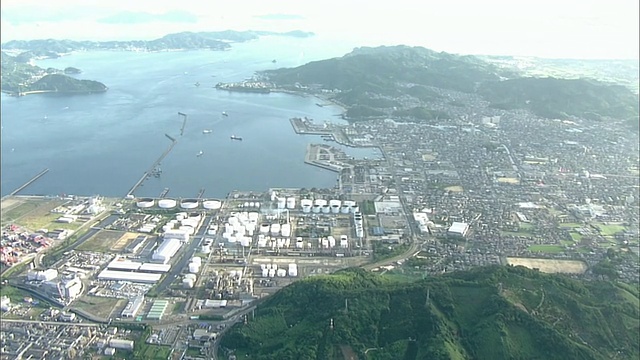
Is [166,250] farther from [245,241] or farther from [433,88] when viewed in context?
[433,88]

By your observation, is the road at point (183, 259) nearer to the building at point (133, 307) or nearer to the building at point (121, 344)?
the building at point (133, 307)

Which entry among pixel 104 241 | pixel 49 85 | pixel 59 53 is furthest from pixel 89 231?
pixel 59 53

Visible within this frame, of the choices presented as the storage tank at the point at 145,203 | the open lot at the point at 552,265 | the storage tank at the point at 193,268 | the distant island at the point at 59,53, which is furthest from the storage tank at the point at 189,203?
the distant island at the point at 59,53

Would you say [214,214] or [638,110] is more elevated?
[638,110]

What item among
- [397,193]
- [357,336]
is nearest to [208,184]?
[397,193]

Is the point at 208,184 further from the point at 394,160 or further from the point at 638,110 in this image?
the point at 638,110
